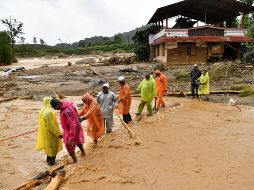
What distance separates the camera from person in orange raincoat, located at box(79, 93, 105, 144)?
8.76 metres

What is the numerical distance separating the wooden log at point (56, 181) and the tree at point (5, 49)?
38056mm

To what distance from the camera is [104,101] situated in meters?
9.70

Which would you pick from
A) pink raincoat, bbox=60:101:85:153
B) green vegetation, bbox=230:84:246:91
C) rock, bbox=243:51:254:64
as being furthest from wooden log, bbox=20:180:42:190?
rock, bbox=243:51:254:64

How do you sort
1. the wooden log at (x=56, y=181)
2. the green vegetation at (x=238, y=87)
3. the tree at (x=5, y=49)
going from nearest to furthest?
the wooden log at (x=56, y=181)
the green vegetation at (x=238, y=87)
the tree at (x=5, y=49)

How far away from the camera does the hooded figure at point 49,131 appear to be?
783cm

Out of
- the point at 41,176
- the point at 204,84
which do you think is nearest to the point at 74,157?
the point at 41,176

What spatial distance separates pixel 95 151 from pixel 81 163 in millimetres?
939

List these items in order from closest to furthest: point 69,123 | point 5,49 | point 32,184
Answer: point 32,184 < point 69,123 < point 5,49

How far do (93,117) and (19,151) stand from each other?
7.53 feet

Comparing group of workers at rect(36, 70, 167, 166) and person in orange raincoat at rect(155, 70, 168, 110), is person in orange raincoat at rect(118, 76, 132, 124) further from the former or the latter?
person in orange raincoat at rect(155, 70, 168, 110)

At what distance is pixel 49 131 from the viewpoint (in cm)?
792

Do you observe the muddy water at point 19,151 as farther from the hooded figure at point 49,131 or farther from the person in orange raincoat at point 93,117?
the person in orange raincoat at point 93,117

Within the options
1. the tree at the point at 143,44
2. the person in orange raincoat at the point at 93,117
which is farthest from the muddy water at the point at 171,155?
the tree at the point at 143,44

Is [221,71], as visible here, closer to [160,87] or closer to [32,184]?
[160,87]
